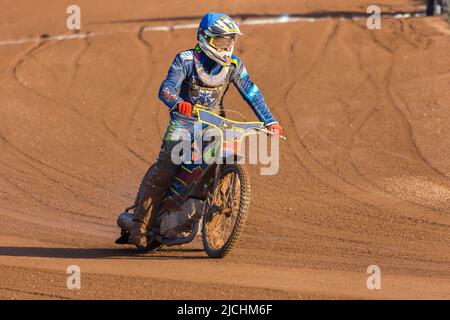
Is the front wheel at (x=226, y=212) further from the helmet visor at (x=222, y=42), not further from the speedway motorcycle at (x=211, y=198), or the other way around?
the helmet visor at (x=222, y=42)

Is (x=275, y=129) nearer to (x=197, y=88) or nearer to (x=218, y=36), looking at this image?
(x=197, y=88)

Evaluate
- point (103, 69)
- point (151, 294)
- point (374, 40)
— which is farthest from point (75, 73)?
point (151, 294)

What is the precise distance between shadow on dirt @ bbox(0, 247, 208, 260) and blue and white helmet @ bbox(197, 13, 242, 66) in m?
1.81

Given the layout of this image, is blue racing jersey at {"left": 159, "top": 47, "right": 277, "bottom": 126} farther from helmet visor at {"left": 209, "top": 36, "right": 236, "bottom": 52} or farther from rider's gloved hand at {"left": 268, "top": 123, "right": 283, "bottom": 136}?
helmet visor at {"left": 209, "top": 36, "right": 236, "bottom": 52}

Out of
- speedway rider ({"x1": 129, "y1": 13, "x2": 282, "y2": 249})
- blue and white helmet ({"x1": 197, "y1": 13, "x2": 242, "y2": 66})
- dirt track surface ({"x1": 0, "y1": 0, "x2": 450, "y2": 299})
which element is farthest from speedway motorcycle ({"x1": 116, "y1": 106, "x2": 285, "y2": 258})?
blue and white helmet ({"x1": 197, "y1": 13, "x2": 242, "y2": 66})

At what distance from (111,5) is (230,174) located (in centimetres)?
1840

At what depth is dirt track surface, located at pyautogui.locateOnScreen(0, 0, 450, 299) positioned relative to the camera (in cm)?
793

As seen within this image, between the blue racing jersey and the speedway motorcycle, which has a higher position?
the blue racing jersey

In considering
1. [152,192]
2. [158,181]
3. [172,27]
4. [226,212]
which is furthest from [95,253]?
[172,27]

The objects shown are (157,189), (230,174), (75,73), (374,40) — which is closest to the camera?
(230,174)

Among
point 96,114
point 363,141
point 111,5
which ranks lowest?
point 363,141

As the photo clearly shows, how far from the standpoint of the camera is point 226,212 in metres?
8.42
